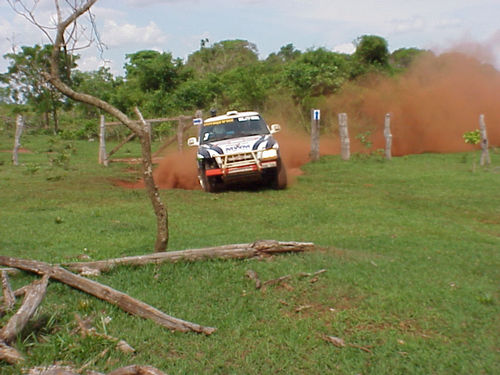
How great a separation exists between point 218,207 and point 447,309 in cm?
724

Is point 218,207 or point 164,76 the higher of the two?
point 164,76

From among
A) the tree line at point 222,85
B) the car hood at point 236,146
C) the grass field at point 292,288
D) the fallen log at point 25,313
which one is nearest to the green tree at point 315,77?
the tree line at point 222,85

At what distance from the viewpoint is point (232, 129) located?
15.0 m

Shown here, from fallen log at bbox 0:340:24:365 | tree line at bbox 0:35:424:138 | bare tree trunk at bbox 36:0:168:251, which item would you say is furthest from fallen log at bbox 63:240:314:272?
tree line at bbox 0:35:424:138

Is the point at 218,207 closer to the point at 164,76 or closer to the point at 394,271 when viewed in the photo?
the point at 394,271

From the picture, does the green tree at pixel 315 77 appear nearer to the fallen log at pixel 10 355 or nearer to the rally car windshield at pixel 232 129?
the rally car windshield at pixel 232 129

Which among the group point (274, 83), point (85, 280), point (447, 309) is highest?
point (274, 83)

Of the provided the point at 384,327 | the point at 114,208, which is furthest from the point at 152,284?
the point at 114,208

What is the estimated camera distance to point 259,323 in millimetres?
5188

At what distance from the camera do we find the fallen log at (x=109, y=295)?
16.5 feet

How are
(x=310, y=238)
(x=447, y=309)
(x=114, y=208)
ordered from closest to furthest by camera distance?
(x=447, y=309), (x=310, y=238), (x=114, y=208)

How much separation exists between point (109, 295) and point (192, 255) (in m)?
1.30

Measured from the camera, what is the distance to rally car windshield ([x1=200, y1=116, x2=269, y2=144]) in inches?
584

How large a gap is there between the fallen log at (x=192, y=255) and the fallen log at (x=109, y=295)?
1.40ft
